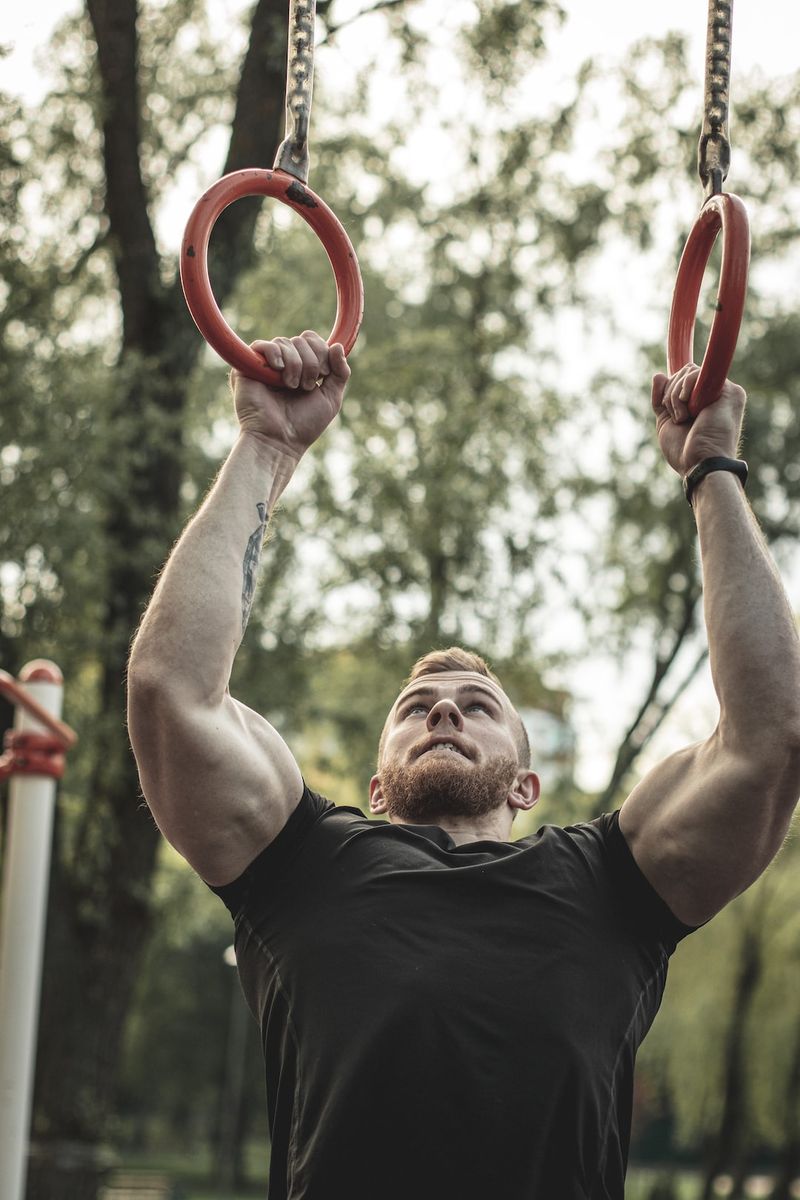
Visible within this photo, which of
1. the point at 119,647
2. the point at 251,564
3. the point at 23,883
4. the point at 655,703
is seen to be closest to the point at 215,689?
the point at 251,564

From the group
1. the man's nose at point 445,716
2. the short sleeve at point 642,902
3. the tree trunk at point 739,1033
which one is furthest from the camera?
the tree trunk at point 739,1033

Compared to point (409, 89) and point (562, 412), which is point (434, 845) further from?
point (562, 412)

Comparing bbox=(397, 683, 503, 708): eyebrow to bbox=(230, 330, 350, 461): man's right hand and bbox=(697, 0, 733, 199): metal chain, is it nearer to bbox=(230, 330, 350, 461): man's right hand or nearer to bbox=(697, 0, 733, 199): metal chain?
bbox=(230, 330, 350, 461): man's right hand

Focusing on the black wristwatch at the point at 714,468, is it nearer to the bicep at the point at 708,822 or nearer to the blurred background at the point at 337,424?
the bicep at the point at 708,822

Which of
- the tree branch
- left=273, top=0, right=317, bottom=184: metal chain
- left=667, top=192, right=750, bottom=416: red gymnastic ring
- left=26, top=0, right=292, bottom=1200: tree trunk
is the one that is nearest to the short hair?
left=667, top=192, right=750, bottom=416: red gymnastic ring

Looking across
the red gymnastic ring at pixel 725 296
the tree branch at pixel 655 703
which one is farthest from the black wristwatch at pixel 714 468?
the tree branch at pixel 655 703

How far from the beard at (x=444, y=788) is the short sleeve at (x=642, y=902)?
33 centimetres

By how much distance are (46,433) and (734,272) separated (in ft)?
24.7

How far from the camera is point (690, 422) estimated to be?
8.24 ft

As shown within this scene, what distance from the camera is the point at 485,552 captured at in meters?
12.9

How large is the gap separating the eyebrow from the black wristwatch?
2.04 feet

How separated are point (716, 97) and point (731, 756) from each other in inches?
49.4

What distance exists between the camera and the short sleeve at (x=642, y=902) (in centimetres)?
228

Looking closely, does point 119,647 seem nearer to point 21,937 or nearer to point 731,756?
point 21,937
